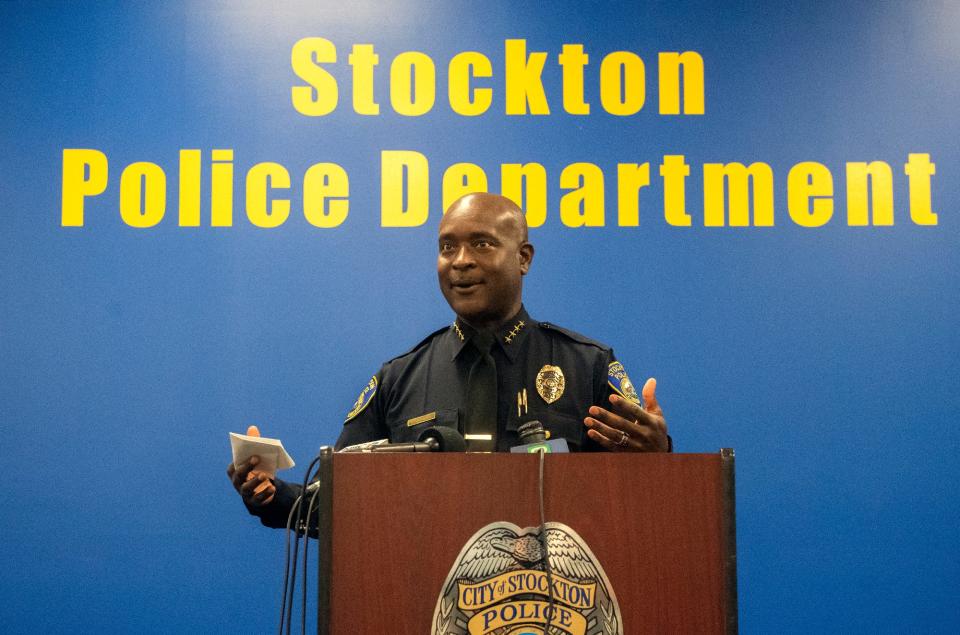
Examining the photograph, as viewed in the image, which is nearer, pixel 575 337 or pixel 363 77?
pixel 575 337

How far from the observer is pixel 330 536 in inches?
49.0

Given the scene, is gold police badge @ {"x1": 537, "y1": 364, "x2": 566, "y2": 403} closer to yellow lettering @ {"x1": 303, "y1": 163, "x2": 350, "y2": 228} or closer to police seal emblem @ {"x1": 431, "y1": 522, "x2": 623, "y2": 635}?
police seal emblem @ {"x1": 431, "y1": 522, "x2": 623, "y2": 635}

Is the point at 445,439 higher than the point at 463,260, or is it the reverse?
the point at 463,260

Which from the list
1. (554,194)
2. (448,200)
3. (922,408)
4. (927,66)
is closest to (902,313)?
(922,408)

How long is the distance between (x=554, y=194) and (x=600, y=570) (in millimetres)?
1839

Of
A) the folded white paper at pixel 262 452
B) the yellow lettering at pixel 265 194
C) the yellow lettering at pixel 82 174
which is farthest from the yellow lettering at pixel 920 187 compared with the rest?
the yellow lettering at pixel 82 174

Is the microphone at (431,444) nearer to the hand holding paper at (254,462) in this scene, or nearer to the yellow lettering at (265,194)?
the hand holding paper at (254,462)

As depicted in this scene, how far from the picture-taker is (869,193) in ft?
9.61

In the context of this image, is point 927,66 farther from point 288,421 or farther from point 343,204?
point 288,421

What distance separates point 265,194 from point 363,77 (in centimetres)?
48

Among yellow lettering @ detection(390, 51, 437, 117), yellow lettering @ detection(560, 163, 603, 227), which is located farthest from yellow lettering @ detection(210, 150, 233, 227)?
yellow lettering @ detection(560, 163, 603, 227)

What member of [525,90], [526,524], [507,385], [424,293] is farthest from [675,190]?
[526,524]

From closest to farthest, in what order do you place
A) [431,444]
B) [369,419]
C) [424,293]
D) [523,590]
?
1. [523,590]
2. [431,444]
3. [369,419]
4. [424,293]

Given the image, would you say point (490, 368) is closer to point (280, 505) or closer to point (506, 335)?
point (506, 335)
